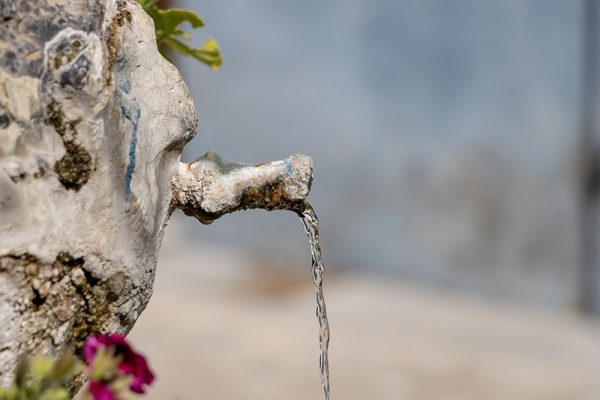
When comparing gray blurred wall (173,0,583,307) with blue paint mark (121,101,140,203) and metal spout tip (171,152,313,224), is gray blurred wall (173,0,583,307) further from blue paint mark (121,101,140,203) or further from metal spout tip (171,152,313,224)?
blue paint mark (121,101,140,203)

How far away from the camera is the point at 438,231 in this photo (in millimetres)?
4457

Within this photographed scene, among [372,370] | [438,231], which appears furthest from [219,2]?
[372,370]

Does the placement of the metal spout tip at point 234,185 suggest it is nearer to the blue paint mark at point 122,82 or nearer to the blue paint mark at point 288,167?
the blue paint mark at point 288,167

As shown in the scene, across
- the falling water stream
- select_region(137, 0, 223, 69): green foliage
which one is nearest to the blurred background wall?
the falling water stream

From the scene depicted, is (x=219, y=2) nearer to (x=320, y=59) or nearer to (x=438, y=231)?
(x=320, y=59)

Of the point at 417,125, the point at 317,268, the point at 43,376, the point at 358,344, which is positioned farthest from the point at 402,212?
the point at 43,376

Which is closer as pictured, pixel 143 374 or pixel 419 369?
pixel 143 374

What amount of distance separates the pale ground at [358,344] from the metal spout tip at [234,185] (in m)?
2.38

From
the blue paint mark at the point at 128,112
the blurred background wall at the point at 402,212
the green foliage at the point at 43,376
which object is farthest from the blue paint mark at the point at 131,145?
the blurred background wall at the point at 402,212

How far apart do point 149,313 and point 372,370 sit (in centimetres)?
114

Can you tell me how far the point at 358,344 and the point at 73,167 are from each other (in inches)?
118

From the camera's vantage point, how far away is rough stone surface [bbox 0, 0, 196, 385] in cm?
99

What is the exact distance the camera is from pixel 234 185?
1197 millimetres

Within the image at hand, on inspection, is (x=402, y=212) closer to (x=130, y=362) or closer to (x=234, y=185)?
(x=234, y=185)
